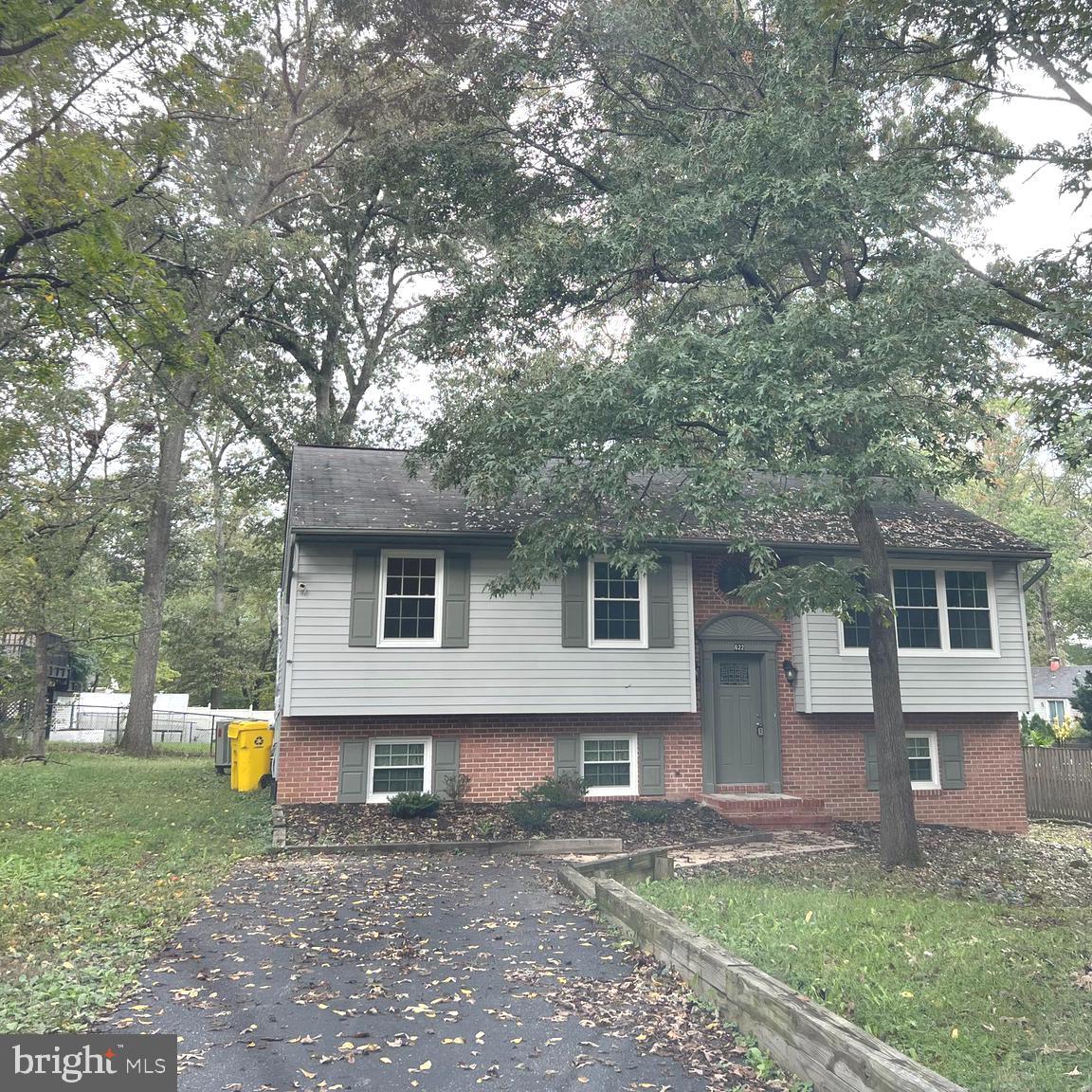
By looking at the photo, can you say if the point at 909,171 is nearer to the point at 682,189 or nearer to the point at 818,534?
the point at 682,189

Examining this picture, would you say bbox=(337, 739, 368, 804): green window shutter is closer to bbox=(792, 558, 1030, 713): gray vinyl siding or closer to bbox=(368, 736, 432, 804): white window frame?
bbox=(368, 736, 432, 804): white window frame

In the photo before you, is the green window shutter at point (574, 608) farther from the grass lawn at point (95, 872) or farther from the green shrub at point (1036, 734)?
the green shrub at point (1036, 734)

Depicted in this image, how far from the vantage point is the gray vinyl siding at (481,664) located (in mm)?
12430

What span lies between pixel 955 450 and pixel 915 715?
561 cm

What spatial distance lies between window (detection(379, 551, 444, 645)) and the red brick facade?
128cm

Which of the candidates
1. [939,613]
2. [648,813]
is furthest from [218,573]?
[939,613]

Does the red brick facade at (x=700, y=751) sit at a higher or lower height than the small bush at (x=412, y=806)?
higher

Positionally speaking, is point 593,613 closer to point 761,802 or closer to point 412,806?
point 761,802

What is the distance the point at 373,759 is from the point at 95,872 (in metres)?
4.64

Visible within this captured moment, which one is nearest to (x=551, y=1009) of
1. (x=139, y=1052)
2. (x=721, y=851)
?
(x=139, y=1052)

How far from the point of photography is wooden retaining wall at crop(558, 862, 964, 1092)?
11.4ft

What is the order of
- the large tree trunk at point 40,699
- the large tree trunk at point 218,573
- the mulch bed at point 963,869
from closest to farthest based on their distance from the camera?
the mulch bed at point 963,869, the large tree trunk at point 40,699, the large tree trunk at point 218,573

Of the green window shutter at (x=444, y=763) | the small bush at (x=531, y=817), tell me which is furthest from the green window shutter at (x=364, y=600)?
the small bush at (x=531, y=817)

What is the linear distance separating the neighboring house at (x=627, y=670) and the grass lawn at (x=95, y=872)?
206 centimetres
